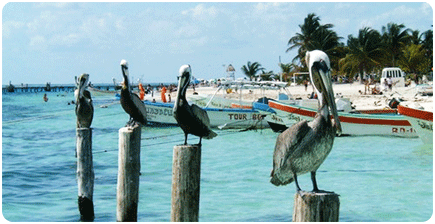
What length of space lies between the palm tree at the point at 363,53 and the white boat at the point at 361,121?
106 feet

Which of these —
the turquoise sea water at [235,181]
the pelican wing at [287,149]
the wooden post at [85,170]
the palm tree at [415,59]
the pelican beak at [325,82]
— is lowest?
the turquoise sea water at [235,181]

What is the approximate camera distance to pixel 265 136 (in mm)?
20781

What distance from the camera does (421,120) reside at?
13211mm

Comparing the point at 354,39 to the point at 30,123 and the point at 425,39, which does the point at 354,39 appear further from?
the point at 30,123

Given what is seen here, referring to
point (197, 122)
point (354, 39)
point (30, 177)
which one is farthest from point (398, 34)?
point (197, 122)

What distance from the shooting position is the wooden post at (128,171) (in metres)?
6.89

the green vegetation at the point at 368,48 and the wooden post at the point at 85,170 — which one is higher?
the green vegetation at the point at 368,48

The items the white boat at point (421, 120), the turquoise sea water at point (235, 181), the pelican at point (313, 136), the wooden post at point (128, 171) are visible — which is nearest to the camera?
the pelican at point (313, 136)

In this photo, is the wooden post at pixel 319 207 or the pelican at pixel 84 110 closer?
the wooden post at pixel 319 207

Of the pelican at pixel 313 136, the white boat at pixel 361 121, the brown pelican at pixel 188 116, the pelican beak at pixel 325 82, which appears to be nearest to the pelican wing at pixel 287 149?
the pelican at pixel 313 136

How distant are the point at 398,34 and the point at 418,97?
26673 mm

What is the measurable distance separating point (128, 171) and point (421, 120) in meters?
8.10

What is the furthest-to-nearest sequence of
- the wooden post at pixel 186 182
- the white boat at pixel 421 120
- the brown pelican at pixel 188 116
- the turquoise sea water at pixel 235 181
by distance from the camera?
the white boat at pixel 421 120 < the turquoise sea water at pixel 235 181 < the brown pelican at pixel 188 116 < the wooden post at pixel 186 182

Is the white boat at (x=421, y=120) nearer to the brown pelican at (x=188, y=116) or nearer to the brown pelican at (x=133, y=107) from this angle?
the brown pelican at (x=133, y=107)
